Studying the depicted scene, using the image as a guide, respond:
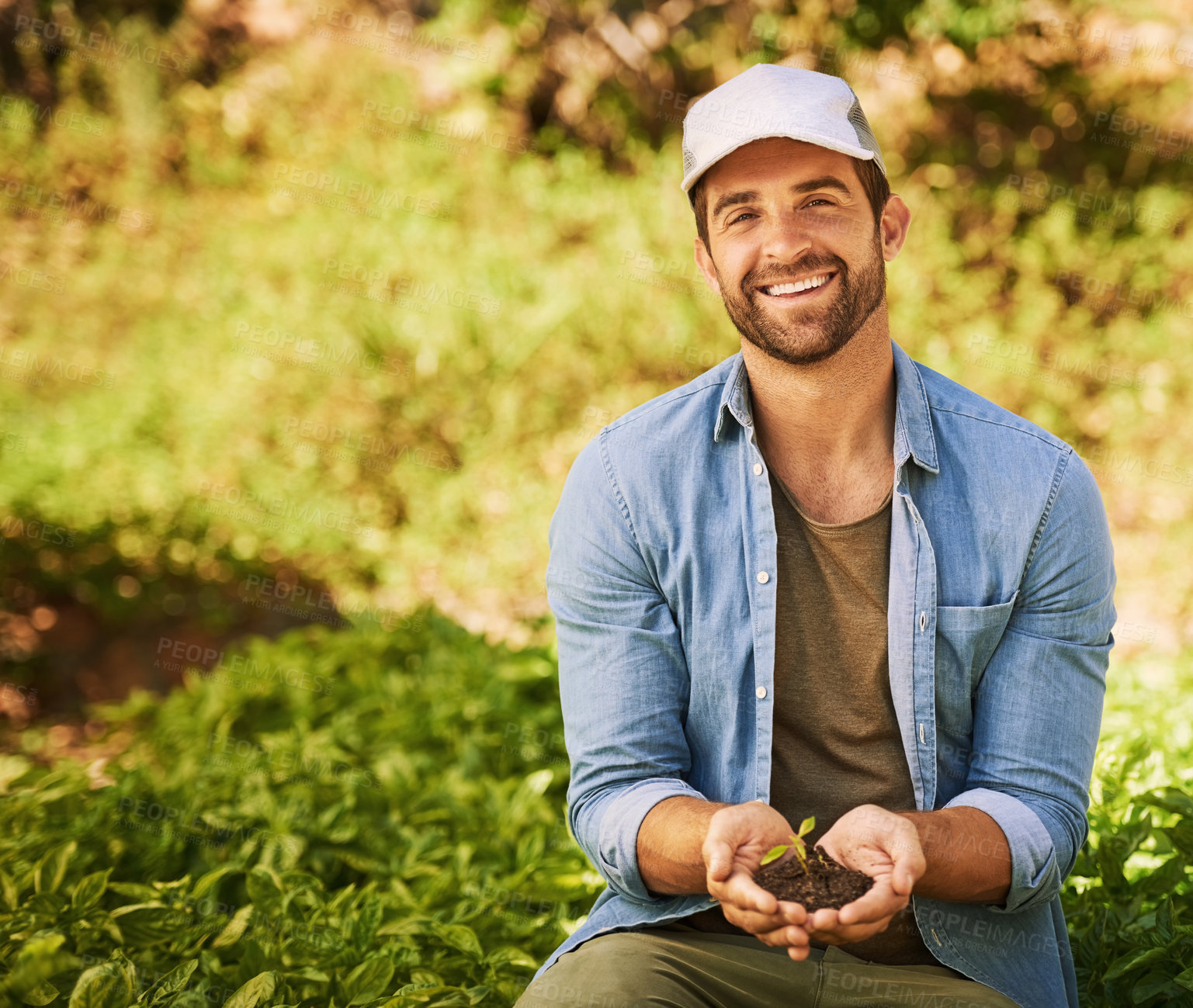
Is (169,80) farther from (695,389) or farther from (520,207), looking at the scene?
(695,389)

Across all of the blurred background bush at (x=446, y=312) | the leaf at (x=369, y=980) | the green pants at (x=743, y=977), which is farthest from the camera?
the blurred background bush at (x=446, y=312)

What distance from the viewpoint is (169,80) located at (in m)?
9.92

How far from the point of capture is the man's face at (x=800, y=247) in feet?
6.69

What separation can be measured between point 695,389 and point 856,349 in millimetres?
335

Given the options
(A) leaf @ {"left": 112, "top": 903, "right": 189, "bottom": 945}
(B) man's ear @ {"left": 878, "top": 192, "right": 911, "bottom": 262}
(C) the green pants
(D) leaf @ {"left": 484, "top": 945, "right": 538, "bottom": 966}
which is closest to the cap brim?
(B) man's ear @ {"left": 878, "top": 192, "right": 911, "bottom": 262}

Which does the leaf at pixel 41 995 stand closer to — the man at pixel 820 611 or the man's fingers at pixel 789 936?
the man at pixel 820 611

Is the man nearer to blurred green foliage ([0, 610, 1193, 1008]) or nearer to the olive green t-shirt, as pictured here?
the olive green t-shirt

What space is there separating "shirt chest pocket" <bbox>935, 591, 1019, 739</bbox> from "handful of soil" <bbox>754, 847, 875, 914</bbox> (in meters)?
0.43

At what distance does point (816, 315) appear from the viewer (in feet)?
6.70

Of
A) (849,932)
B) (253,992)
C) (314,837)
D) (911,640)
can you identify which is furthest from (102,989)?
(911,640)

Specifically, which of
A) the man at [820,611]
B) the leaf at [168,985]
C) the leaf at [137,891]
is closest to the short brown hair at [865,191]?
the man at [820,611]

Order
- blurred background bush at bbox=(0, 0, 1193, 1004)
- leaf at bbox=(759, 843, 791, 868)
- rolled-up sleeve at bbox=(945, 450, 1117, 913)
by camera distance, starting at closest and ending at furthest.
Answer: leaf at bbox=(759, 843, 791, 868)
rolled-up sleeve at bbox=(945, 450, 1117, 913)
blurred background bush at bbox=(0, 0, 1193, 1004)

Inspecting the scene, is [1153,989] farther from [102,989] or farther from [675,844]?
[102,989]

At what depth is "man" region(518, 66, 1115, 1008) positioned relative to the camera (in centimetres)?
194
